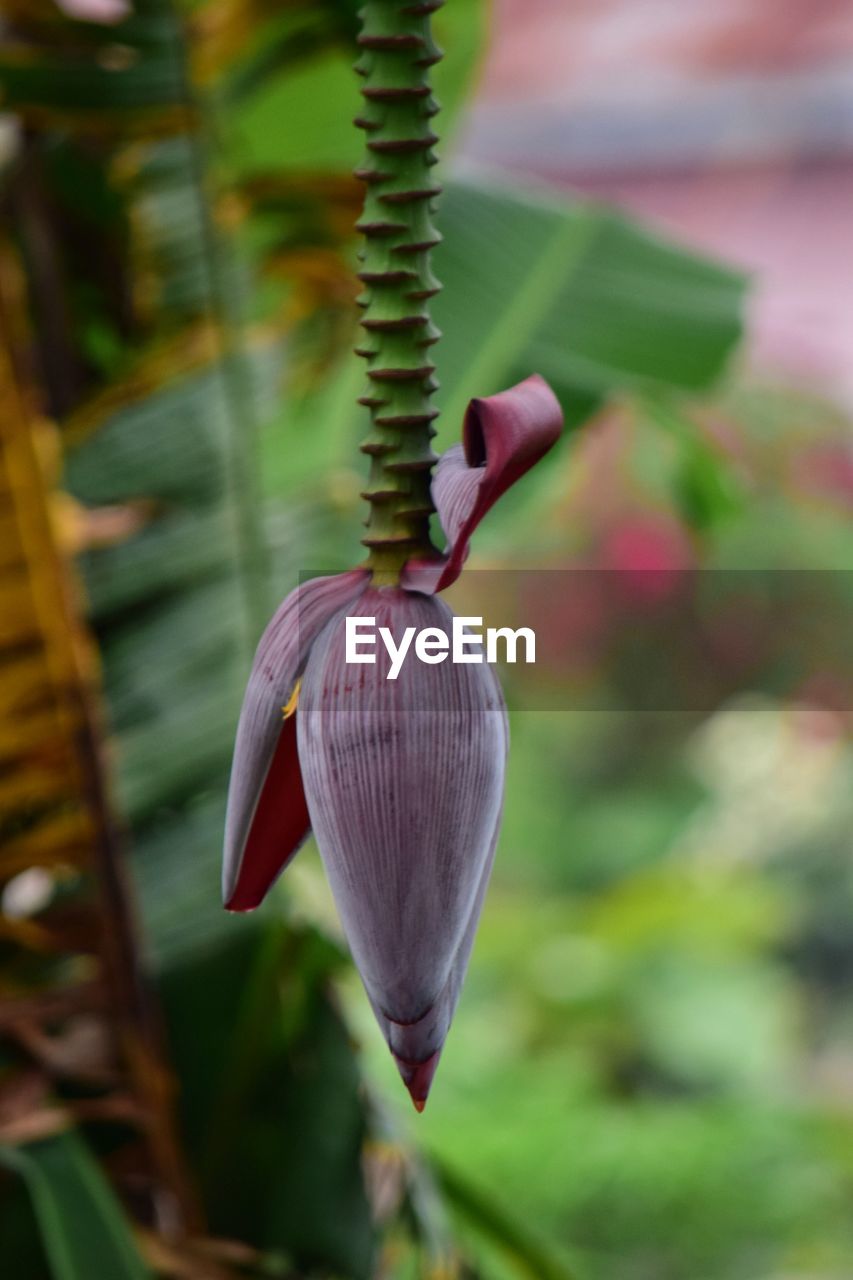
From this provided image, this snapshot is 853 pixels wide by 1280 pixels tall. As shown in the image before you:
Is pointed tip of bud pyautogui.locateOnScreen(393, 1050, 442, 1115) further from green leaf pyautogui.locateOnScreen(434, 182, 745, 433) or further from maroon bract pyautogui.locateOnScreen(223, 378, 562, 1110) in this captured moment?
green leaf pyautogui.locateOnScreen(434, 182, 745, 433)

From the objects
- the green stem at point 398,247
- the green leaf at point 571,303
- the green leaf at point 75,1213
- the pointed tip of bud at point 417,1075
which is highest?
the green stem at point 398,247

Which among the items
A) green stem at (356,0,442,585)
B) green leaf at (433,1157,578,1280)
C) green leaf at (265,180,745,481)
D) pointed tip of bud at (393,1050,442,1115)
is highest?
green stem at (356,0,442,585)

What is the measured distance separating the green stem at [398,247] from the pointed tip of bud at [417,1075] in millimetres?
49

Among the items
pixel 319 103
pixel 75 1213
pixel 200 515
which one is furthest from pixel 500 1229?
pixel 319 103

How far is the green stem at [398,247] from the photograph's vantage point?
108 millimetres

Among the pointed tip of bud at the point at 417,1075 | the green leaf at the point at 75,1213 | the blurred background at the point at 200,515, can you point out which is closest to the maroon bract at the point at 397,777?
the pointed tip of bud at the point at 417,1075

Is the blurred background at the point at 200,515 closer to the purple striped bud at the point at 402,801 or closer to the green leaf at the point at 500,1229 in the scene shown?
the green leaf at the point at 500,1229

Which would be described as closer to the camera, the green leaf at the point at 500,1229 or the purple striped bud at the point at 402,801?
the purple striped bud at the point at 402,801

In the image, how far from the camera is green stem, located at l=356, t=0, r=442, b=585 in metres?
0.11

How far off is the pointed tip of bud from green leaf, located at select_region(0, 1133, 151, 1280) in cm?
29

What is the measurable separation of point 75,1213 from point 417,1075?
0.30 m

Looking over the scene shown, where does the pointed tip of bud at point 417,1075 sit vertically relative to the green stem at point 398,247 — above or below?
below

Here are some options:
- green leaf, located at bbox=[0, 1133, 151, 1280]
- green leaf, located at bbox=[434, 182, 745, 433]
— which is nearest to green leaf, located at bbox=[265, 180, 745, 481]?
green leaf, located at bbox=[434, 182, 745, 433]

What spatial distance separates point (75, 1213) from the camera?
38 centimetres
